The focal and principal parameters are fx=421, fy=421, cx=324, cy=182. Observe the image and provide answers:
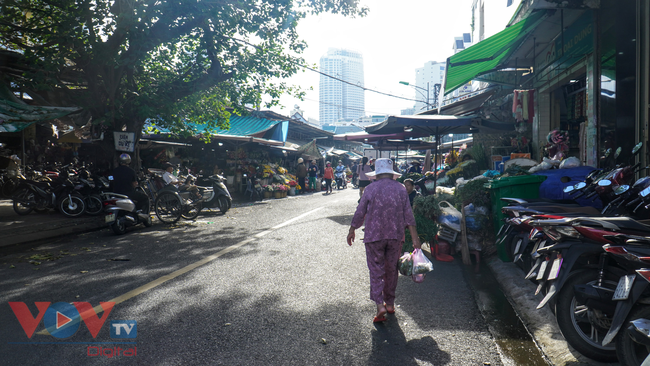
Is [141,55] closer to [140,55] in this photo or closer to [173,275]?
[140,55]

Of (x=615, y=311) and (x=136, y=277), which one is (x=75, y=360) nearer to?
(x=136, y=277)

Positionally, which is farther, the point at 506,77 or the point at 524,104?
the point at 506,77

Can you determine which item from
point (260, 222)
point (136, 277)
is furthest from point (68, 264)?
point (260, 222)

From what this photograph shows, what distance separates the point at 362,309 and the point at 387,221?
1034 millimetres

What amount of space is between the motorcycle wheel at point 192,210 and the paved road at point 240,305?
10.6 ft

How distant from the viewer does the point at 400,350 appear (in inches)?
143

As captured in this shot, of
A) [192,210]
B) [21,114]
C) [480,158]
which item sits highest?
[21,114]

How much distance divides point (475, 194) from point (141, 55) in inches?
348

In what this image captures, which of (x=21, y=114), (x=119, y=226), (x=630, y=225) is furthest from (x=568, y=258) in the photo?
(x=21, y=114)

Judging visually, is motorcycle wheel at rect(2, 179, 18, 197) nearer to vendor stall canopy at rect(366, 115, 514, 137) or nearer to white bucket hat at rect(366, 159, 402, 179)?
vendor stall canopy at rect(366, 115, 514, 137)

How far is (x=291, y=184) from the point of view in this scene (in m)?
24.6

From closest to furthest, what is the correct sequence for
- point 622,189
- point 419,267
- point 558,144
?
point 622,189
point 419,267
point 558,144

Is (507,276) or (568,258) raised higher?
(568,258)

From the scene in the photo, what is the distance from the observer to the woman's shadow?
3.42 m
